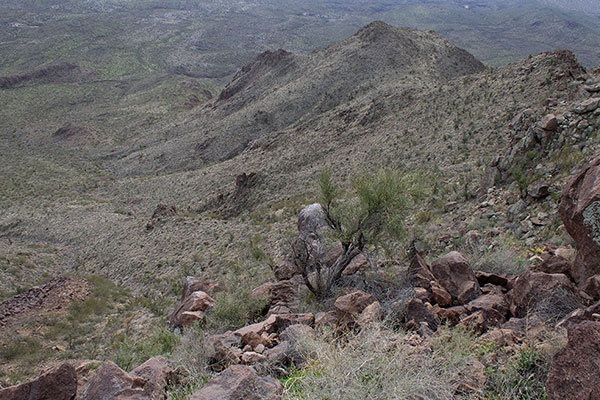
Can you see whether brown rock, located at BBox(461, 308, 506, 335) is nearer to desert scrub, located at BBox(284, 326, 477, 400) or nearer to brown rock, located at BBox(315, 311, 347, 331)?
desert scrub, located at BBox(284, 326, 477, 400)

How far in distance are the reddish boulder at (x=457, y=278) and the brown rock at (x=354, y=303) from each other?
1354 mm

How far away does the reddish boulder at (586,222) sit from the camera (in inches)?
185

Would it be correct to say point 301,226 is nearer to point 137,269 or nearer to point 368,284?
point 368,284

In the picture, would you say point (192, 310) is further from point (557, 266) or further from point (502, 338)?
point (557, 266)

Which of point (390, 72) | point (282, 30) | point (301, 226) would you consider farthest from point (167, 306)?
point (282, 30)

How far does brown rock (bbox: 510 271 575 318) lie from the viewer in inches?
171

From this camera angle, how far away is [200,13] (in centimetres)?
16812

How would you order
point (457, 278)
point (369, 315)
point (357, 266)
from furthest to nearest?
point (357, 266)
point (457, 278)
point (369, 315)

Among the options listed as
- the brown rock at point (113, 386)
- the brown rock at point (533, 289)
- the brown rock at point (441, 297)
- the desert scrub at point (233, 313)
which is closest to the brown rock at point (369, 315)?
the brown rock at point (441, 297)

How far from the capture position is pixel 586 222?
15.9 ft

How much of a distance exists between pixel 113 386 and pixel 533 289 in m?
4.76

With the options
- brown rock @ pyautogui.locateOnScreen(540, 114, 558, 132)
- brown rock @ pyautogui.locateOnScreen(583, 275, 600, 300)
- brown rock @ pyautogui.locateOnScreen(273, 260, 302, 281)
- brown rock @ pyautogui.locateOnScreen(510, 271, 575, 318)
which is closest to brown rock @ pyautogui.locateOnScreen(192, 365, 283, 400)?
brown rock @ pyautogui.locateOnScreen(510, 271, 575, 318)

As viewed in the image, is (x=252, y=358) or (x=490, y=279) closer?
(x=252, y=358)

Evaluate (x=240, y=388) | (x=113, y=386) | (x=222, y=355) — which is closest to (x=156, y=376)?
(x=113, y=386)
